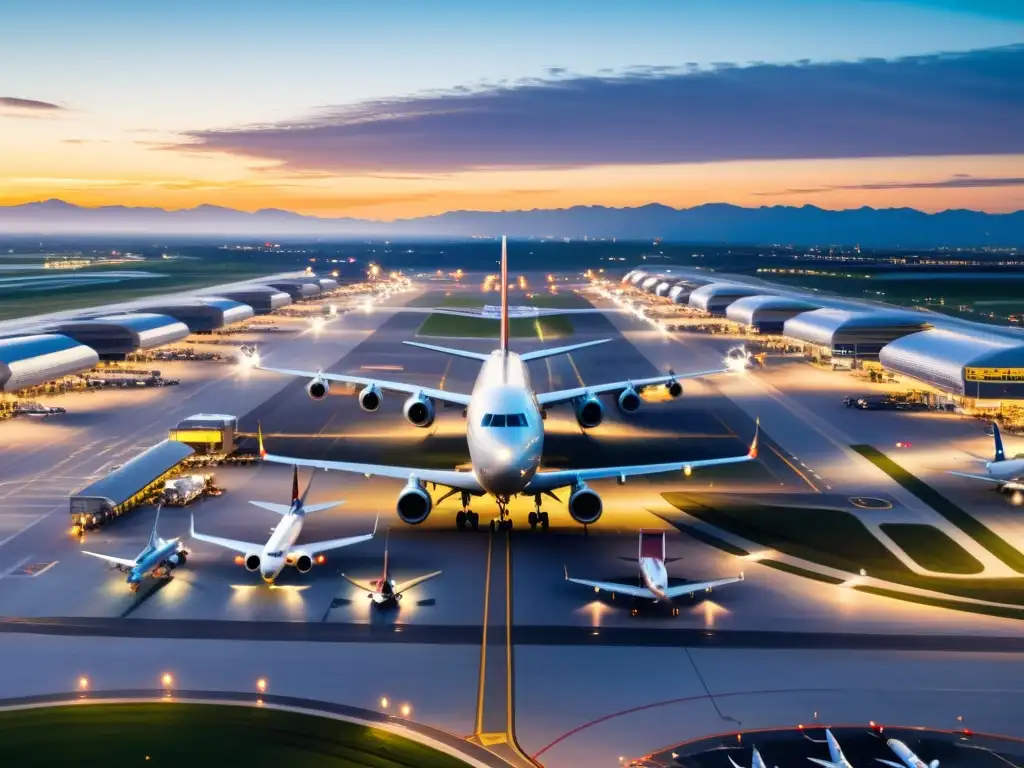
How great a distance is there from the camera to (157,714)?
2920 cm

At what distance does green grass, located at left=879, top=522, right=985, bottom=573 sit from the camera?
1716 inches

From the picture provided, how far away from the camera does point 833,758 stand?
84.9 ft

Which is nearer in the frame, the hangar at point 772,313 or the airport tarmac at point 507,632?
the airport tarmac at point 507,632

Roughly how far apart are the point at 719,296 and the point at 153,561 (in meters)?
127

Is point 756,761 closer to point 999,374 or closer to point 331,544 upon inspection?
point 331,544

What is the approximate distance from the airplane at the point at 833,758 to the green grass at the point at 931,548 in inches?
760

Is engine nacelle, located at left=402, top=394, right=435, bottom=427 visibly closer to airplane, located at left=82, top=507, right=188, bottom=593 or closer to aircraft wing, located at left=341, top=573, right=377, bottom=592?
aircraft wing, located at left=341, top=573, right=377, bottom=592

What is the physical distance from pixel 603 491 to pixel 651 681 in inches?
989

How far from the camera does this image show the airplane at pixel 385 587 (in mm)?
38156

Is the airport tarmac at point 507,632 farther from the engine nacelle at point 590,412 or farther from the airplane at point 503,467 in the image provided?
the engine nacelle at point 590,412

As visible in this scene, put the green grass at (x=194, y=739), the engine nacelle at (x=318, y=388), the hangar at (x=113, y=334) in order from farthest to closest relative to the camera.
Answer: the hangar at (x=113, y=334) → the engine nacelle at (x=318, y=388) → the green grass at (x=194, y=739)

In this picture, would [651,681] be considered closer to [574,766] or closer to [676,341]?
[574,766]

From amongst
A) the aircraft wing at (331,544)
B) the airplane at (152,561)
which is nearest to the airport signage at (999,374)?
the aircraft wing at (331,544)

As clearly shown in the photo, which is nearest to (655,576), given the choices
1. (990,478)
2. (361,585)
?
(361,585)
